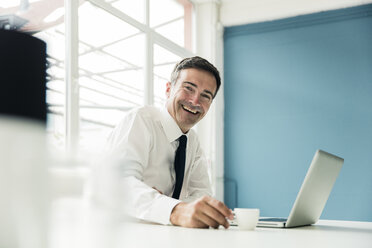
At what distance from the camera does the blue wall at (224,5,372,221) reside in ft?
14.3

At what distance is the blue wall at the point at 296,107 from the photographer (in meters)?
4.36

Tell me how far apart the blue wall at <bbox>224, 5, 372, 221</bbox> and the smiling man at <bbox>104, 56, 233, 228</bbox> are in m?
2.79

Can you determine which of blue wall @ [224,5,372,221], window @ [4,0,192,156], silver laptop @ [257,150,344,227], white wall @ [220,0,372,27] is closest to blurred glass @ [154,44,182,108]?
window @ [4,0,192,156]

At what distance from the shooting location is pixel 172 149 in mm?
1851

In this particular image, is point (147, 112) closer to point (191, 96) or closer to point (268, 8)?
point (191, 96)

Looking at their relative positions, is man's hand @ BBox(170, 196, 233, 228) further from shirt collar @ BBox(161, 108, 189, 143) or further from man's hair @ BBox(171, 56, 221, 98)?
man's hair @ BBox(171, 56, 221, 98)

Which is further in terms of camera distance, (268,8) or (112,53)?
(268,8)

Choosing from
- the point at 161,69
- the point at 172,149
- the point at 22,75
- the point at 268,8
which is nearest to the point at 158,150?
the point at 172,149

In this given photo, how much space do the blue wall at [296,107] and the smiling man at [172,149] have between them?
9.15ft

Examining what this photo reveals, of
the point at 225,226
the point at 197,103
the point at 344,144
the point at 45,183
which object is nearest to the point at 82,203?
the point at 45,183

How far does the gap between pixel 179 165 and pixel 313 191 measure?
0.63 meters

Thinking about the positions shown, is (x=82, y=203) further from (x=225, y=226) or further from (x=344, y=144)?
(x=344, y=144)

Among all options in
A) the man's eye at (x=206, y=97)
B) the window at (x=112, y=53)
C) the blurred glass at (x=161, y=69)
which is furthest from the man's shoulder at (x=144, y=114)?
the blurred glass at (x=161, y=69)

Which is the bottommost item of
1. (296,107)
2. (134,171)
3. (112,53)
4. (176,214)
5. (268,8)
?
(176,214)
